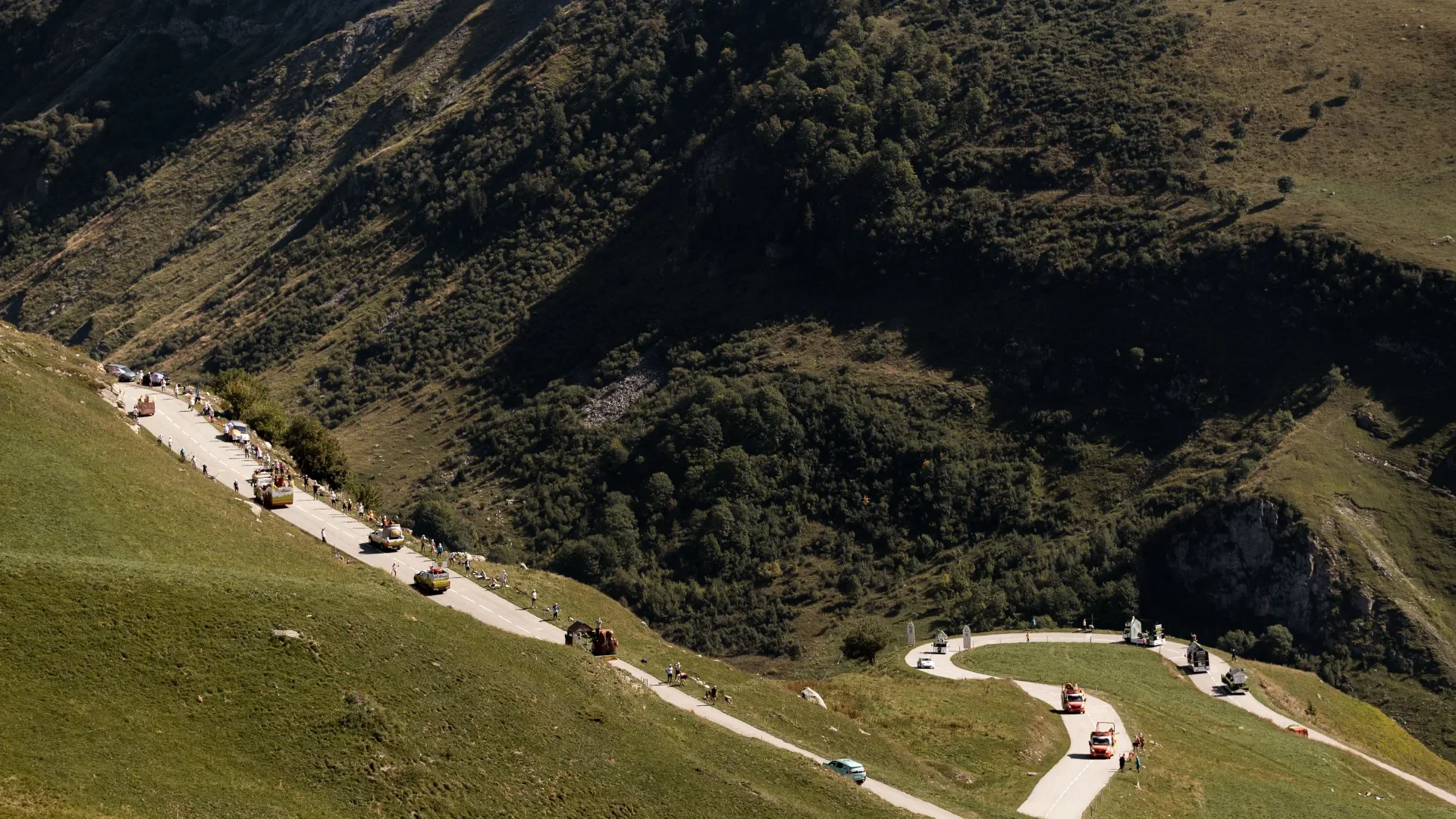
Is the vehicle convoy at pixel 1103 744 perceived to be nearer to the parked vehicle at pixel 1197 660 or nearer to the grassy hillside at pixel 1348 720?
the grassy hillside at pixel 1348 720

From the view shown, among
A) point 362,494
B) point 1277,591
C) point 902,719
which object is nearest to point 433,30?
point 362,494

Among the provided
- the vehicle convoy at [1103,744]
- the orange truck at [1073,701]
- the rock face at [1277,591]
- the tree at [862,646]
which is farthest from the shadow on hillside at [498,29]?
the vehicle convoy at [1103,744]

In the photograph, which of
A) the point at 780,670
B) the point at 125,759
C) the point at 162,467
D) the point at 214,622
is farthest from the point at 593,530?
the point at 125,759

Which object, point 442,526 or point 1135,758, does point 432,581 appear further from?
point 442,526

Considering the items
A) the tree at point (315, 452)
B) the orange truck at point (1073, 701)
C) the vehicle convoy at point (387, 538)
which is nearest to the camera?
the orange truck at point (1073, 701)

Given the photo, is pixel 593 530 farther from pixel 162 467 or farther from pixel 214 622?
pixel 214 622

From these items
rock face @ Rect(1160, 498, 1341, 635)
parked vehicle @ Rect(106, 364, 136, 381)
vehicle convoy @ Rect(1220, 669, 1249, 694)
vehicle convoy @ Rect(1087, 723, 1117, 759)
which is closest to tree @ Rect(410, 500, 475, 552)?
parked vehicle @ Rect(106, 364, 136, 381)
